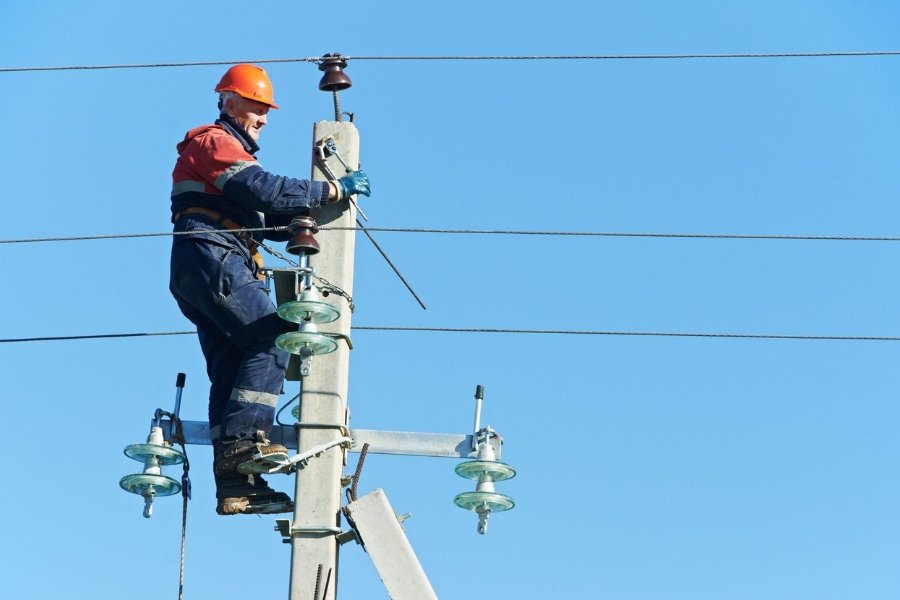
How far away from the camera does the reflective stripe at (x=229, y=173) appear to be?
726 centimetres

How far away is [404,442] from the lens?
6.93 m

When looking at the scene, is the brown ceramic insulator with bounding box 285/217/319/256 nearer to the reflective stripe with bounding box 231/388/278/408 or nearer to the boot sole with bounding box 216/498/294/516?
the reflective stripe with bounding box 231/388/278/408

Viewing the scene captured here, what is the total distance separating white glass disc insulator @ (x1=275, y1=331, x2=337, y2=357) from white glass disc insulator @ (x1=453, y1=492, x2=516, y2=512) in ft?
2.90

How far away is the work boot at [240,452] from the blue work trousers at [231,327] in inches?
1.1

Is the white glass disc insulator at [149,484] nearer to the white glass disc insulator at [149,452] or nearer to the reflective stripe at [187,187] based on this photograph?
the white glass disc insulator at [149,452]

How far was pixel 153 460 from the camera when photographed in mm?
7078

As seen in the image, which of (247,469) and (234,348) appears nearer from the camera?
(247,469)

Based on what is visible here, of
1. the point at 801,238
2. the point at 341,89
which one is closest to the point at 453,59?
the point at 341,89

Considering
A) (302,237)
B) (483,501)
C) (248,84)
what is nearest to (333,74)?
(248,84)

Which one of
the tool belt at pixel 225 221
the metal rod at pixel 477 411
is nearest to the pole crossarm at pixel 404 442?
the metal rod at pixel 477 411

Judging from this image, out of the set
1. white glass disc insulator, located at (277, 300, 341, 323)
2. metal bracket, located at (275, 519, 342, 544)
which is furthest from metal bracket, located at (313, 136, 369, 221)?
metal bracket, located at (275, 519, 342, 544)

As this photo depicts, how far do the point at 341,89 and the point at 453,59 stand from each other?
0.83m

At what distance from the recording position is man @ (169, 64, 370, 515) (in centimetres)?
689

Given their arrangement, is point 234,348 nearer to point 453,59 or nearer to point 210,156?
point 210,156
